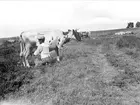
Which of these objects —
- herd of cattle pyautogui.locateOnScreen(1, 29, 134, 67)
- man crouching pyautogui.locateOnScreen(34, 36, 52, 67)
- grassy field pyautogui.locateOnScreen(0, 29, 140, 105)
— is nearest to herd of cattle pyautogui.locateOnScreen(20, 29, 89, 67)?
herd of cattle pyautogui.locateOnScreen(1, 29, 134, 67)

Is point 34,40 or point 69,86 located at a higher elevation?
point 34,40

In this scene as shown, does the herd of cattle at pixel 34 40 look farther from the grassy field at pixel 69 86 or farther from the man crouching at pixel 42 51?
the grassy field at pixel 69 86

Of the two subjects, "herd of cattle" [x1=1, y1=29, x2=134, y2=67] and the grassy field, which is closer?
the grassy field

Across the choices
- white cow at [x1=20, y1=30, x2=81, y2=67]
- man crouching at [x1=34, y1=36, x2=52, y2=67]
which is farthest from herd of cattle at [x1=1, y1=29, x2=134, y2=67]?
man crouching at [x1=34, y1=36, x2=52, y2=67]

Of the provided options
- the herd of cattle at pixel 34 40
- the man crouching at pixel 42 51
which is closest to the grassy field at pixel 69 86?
the man crouching at pixel 42 51

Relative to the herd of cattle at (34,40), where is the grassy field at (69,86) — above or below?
below

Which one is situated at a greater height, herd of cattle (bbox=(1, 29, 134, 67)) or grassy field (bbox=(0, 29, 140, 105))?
herd of cattle (bbox=(1, 29, 134, 67))

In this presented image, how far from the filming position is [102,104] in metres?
5.04

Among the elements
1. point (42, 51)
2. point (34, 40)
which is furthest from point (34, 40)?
point (42, 51)

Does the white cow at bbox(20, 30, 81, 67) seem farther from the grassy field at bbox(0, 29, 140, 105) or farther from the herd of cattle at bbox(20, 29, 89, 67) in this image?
the grassy field at bbox(0, 29, 140, 105)

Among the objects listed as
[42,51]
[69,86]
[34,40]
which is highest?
[34,40]

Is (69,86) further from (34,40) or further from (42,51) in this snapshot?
(34,40)

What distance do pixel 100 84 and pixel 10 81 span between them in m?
4.23

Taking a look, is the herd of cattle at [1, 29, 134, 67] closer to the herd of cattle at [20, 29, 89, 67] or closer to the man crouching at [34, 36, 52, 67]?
the herd of cattle at [20, 29, 89, 67]
